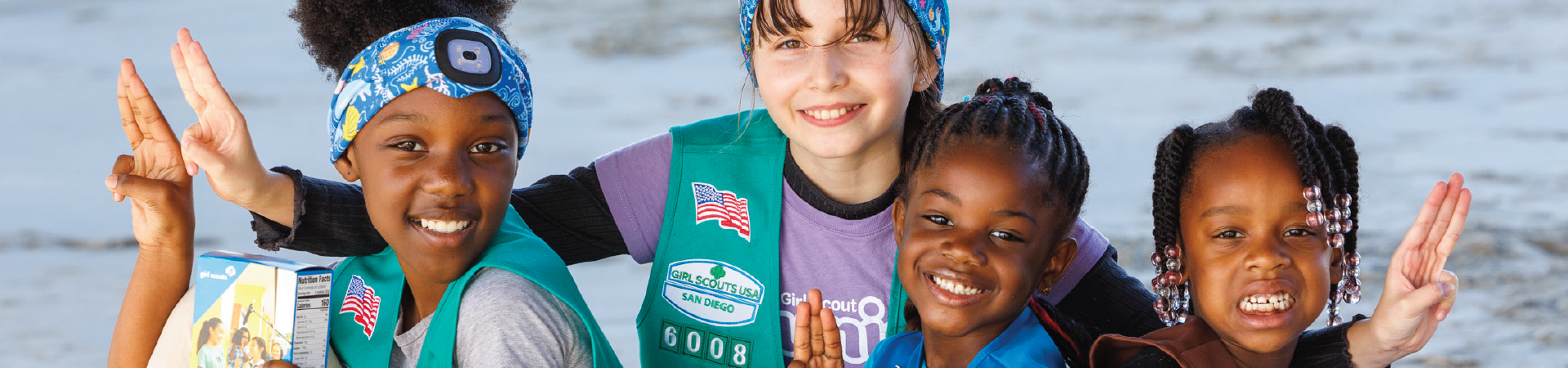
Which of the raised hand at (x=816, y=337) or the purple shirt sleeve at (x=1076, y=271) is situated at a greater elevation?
the purple shirt sleeve at (x=1076, y=271)

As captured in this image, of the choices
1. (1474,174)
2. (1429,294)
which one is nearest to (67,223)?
(1429,294)

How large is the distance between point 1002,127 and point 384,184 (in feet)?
3.35

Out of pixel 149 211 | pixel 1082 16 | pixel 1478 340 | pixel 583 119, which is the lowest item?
pixel 1478 340

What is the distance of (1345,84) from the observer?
22.4 feet

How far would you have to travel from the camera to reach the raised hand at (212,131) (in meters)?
2.31

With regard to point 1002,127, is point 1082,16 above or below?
above

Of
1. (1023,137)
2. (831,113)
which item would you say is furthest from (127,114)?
(1023,137)

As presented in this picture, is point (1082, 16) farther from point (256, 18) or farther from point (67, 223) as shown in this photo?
point (67, 223)

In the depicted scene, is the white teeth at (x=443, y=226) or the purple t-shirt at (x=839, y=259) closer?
the white teeth at (x=443, y=226)

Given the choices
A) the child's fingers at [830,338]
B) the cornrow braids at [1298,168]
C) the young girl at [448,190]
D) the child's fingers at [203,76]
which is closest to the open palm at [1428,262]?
the cornrow braids at [1298,168]

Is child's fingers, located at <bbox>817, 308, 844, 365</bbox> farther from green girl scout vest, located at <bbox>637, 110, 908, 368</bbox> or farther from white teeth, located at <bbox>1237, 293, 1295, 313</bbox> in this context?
white teeth, located at <bbox>1237, 293, 1295, 313</bbox>

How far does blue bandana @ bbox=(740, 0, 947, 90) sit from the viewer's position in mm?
2488

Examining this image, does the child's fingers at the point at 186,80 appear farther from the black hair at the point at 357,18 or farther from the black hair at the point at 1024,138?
the black hair at the point at 1024,138

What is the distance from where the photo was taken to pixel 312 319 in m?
2.19
